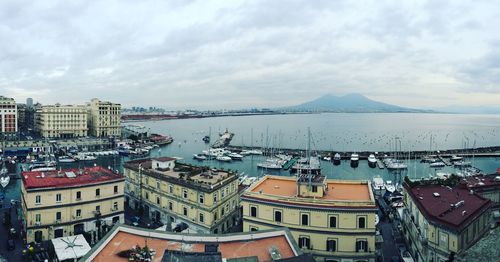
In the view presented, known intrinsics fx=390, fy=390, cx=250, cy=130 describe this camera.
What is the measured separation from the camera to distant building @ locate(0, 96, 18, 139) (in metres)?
88.9

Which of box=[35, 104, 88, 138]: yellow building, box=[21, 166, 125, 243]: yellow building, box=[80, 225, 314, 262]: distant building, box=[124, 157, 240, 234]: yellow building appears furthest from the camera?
box=[35, 104, 88, 138]: yellow building

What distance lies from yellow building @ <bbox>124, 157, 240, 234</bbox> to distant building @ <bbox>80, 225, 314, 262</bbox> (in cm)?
941

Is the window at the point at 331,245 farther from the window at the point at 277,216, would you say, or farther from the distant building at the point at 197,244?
the distant building at the point at 197,244

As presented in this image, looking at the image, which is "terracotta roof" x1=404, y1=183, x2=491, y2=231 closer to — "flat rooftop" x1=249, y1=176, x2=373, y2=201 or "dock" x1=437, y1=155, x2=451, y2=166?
"flat rooftop" x1=249, y1=176, x2=373, y2=201

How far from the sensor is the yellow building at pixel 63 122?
307 ft

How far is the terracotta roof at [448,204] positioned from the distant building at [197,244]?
778 centimetres

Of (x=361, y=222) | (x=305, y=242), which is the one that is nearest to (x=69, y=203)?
(x=305, y=242)

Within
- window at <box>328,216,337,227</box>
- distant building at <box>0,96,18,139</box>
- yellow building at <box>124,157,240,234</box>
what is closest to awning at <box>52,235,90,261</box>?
yellow building at <box>124,157,240,234</box>

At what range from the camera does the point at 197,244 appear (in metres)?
16.0

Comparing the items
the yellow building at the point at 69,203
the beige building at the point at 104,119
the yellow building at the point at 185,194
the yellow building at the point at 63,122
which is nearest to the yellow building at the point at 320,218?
the yellow building at the point at 185,194

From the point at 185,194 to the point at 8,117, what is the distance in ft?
267

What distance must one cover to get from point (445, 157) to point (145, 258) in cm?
7427

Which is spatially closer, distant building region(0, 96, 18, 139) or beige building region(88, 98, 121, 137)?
distant building region(0, 96, 18, 139)

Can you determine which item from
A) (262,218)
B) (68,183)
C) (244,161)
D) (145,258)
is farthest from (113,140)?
(145,258)
